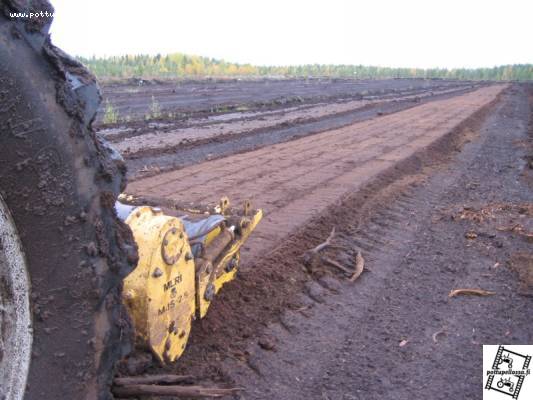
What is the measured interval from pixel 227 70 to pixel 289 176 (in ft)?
137

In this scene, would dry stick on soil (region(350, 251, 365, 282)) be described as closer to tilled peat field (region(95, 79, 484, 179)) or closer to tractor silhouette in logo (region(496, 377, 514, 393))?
tractor silhouette in logo (region(496, 377, 514, 393))

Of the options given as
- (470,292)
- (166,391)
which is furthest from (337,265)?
(166,391)

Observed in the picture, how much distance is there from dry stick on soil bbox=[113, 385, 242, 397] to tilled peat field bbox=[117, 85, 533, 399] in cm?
19

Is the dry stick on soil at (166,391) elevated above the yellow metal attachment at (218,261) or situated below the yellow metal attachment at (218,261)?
below

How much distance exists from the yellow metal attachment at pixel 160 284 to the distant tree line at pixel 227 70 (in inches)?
831

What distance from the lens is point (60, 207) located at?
59.9 inches

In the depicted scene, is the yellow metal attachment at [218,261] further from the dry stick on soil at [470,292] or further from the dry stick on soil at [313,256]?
the dry stick on soil at [470,292]

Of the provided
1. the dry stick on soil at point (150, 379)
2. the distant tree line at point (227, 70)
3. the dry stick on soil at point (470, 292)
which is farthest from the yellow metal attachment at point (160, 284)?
the distant tree line at point (227, 70)

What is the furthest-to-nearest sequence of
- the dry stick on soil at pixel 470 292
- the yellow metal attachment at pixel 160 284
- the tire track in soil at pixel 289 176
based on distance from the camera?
the tire track in soil at pixel 289 176
the dry stick on soil at pixel 470 292
the yellow metal attachment at pixel 160 284

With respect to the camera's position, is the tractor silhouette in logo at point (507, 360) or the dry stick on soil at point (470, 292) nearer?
the tractor silhouette in logo at point (507, 360)

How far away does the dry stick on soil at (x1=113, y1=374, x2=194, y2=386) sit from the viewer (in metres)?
2.44

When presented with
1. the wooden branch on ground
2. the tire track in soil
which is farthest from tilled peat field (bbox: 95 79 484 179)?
the wooden branch on ground

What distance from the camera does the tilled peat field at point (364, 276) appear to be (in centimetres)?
307

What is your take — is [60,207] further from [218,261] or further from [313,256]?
[313,256]
